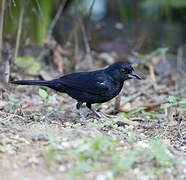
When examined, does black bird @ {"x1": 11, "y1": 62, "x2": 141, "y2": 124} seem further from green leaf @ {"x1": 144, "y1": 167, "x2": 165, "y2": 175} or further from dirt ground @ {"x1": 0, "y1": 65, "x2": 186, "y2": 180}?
→ green leaf @ {"x1": 144, "y1": 167, "x2": 165, "y2": 175}

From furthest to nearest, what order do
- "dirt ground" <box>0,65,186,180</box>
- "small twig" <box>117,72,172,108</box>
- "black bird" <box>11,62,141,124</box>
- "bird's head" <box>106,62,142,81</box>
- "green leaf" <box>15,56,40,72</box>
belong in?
"green leaf" <box>15,56,40,72</box> → "small twig" <box>117,72,172,108</box> → "bird's head" <box>106,62,142,81</box> → "black bird" <box>11,62,141,124</box> → "dirt ground" <box>0,65,186,180</box>

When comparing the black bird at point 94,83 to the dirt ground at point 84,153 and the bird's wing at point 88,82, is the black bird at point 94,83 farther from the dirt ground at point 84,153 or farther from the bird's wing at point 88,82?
the dirt ground at point 84,153

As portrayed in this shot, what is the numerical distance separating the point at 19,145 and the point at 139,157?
99cm

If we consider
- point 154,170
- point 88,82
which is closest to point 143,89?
point 88,82

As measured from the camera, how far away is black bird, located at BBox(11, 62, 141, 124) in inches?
181

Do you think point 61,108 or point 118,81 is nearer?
point 118,81

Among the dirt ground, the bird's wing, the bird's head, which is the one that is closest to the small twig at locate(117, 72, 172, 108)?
the bird's head

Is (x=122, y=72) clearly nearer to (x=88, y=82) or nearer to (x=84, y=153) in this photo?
(x=88, y=82)

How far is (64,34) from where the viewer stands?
8.15m

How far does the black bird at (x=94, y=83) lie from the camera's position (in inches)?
181

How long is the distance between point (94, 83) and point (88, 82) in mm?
98

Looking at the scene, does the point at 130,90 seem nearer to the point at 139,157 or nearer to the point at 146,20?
the point at 139,157

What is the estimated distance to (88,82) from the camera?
186 inches

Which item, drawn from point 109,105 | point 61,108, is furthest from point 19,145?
point 109,105
